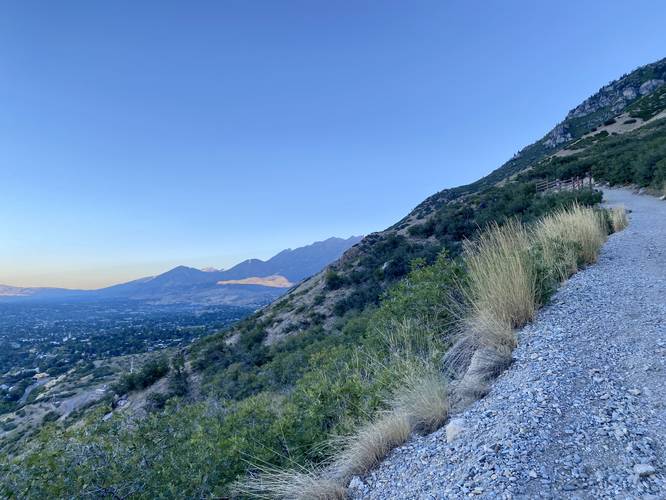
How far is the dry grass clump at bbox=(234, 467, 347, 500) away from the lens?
2.54 m

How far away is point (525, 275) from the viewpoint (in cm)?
Result: 456

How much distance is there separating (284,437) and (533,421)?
221cm

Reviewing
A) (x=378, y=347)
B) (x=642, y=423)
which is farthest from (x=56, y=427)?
(x=642, y=423)

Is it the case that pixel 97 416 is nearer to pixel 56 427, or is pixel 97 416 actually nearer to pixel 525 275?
pixel 56 427

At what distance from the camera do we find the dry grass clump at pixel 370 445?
2803 mm

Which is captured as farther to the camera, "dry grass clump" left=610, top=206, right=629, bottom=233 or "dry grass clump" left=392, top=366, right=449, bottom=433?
"dry grass clump" left=610, top=206, right=629, bottom=233

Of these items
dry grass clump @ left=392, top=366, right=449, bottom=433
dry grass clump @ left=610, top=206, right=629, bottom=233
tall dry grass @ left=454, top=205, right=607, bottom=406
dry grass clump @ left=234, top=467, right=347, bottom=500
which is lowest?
dry grass clump @ left=234, top=467, right=347, bottom=500

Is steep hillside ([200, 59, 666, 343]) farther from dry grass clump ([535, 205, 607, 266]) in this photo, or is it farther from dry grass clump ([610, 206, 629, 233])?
dry grass clump ([535, 205, 607, 266])

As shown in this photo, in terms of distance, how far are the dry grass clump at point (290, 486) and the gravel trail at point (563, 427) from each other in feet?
0.54

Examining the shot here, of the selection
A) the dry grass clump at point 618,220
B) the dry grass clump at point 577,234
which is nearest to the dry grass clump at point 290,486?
the dry grass clump at point 577,234

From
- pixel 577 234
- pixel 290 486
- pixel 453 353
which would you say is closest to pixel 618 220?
pixel 577 234

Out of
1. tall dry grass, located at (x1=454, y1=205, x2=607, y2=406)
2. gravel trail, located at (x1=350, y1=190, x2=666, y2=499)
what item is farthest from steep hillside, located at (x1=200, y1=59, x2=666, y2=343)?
gravel trail, located at (x1=350, y1=190, x2=666, y2=499)

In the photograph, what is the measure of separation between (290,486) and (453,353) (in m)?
2.42

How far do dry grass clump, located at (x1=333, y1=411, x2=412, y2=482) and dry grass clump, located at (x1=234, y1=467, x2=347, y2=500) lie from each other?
0.60 feet
